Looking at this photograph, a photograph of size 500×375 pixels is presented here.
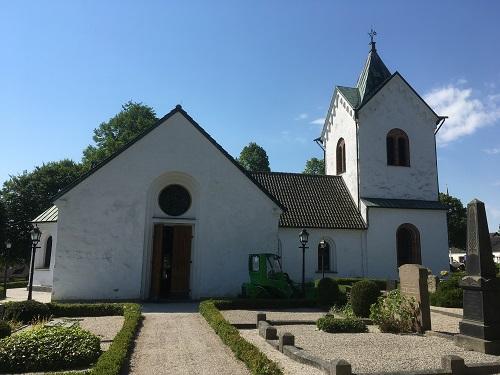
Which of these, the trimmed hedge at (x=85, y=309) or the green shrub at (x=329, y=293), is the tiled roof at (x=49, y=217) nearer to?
the trimmed hedge at (x=85, y=309)

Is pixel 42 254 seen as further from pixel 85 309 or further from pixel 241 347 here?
pixel 241 347

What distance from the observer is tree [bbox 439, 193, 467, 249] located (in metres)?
50.1

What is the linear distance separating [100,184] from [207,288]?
6538 mm

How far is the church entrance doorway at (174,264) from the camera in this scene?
61.2 ft

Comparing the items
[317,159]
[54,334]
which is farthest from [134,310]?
[317,159]

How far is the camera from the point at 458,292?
16891 mm

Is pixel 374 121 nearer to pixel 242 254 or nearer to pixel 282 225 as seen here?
pixel 282 225

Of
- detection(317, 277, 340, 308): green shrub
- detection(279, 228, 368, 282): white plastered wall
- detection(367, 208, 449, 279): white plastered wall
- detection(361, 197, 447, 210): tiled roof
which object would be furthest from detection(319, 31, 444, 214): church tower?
detection(317, 277, 340, 308): green shrub

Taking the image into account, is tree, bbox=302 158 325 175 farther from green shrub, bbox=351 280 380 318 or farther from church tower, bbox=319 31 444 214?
green shrub, bbox=351 280 380 318

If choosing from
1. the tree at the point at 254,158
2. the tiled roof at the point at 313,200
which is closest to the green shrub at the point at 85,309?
the tiled roof at the point at 313,200

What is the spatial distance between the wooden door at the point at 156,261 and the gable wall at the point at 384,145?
1248cm

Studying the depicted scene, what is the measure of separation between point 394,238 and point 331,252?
3.79 metres

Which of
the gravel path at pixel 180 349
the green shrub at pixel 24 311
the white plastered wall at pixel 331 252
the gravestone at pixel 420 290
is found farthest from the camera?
the white plastered wall at pixel 331 252

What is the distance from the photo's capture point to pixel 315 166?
56.4 meters
